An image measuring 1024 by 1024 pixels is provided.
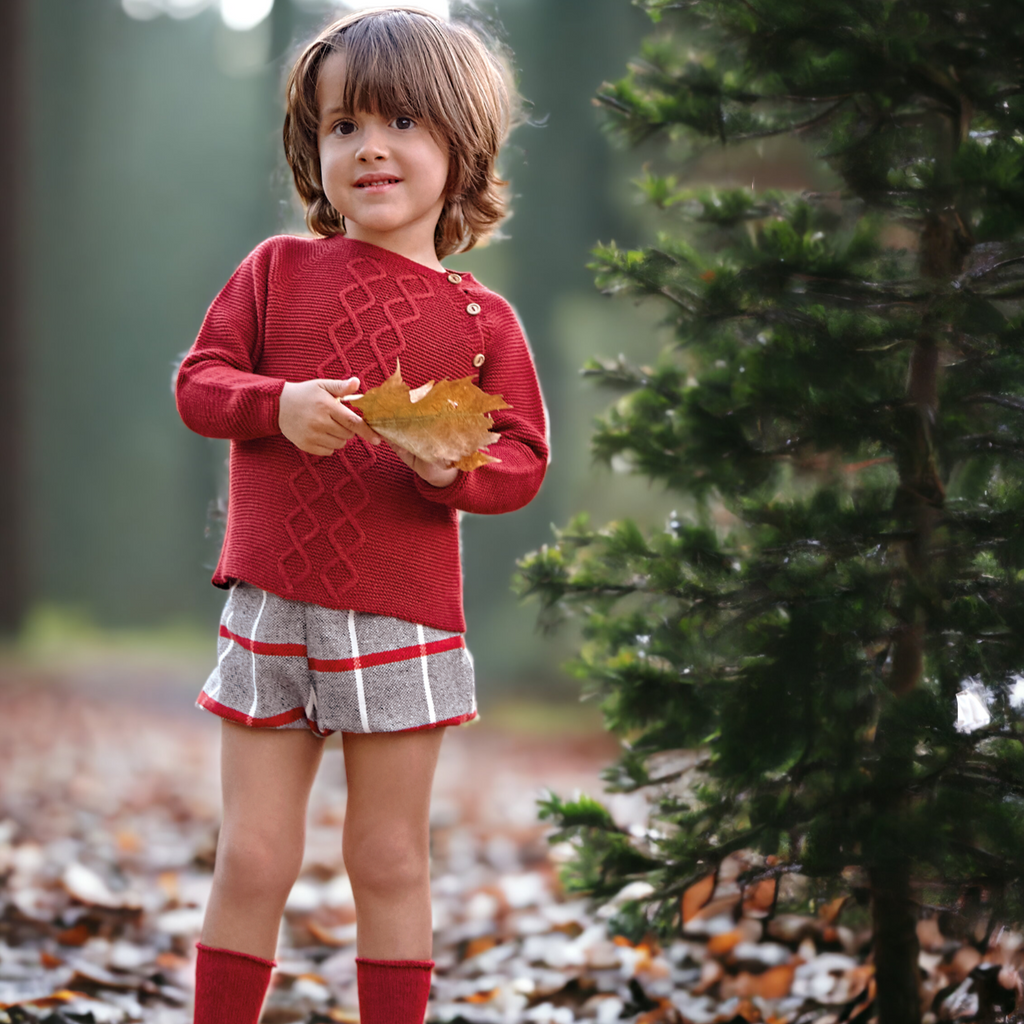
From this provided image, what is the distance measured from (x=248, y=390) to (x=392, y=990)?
2.76 feet

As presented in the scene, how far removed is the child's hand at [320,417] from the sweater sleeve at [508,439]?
0.14 metres

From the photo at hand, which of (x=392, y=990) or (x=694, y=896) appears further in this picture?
(x=694, y=896)

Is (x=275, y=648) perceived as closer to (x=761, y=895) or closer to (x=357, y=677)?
(x=357, y=677)

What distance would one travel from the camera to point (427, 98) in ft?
4.97

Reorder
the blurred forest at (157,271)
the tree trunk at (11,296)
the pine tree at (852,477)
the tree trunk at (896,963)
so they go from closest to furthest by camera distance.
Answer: the pine tree at (852,477) → the tree trunk at (896,963) → the blurred forest at (157,271) → the tree trunk at (11,296)

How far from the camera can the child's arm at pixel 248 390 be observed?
135 cm

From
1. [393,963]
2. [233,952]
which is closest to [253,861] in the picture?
[233,952]

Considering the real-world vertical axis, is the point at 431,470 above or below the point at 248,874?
above

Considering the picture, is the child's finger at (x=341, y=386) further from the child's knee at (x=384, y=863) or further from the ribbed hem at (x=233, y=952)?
the ribbed hem at (x=233, y=952)

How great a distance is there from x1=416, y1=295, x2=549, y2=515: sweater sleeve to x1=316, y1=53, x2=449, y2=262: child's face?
0.20 m

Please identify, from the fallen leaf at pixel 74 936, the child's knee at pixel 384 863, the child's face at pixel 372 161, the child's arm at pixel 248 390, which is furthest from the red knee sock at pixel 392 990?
the fallen leaf at pixel 74 936

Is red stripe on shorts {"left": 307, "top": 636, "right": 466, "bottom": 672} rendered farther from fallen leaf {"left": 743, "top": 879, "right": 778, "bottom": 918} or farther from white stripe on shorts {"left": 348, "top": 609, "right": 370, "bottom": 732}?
fallen leaf {"left": 743, "top": 879, "right": 778, "bottom": 918}

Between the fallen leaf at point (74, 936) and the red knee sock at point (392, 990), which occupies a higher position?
the red knee sock at point (392, 990)

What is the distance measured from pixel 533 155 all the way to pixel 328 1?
14.3ft
